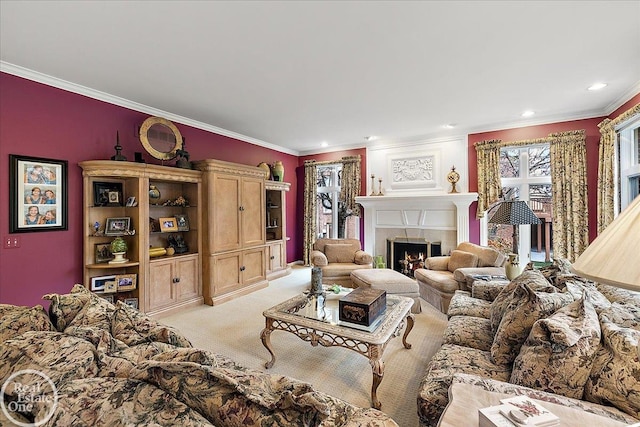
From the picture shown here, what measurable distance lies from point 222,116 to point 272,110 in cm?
84

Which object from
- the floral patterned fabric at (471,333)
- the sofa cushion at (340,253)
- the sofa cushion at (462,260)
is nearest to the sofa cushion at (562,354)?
the floral patterned fabric at (471,333)

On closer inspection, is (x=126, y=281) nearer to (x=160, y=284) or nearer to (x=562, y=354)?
(x=160, y=284)

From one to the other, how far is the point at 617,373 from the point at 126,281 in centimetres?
407

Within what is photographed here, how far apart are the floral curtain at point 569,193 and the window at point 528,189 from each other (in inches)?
8.1

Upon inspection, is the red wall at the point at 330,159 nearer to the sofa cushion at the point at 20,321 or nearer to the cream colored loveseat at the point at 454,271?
the cream colored loveseat at the point at 454,271

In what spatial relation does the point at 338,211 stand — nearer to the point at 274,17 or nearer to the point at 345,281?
the point at 345,281

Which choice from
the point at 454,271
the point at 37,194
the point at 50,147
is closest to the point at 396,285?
the point at 454,271

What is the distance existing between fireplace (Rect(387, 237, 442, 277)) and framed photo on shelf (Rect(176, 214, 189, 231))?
145 inches

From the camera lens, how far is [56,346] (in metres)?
1.04

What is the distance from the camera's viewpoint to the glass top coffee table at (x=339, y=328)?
1956 millimetres

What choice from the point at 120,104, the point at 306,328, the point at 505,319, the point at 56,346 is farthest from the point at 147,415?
the point at 120,104

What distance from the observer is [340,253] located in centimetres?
482

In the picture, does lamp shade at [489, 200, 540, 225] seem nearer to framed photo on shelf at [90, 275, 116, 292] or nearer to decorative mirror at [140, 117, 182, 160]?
decorative mirror at [140, 117, 182, 160]

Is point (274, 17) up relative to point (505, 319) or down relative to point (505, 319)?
up
